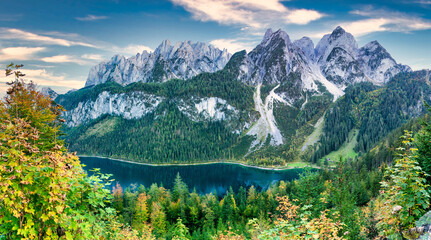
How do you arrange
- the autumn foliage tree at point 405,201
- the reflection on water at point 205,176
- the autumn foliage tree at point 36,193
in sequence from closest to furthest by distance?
the autumn foliage tree at point 36,193, the autumn foliage tree at point 405,201, the reflection on water at point 205,176

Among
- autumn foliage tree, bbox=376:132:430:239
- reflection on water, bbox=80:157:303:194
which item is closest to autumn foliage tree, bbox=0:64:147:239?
autumn foliage tree, bbox=376:132:430:239

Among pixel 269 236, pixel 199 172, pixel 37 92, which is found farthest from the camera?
pixel 199 172

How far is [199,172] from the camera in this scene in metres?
162

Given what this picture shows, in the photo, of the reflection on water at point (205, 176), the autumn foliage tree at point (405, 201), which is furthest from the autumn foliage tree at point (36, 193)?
the reflection on water at point (205, 176)

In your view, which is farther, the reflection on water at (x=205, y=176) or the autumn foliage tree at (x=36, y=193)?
the reflection on water at (x=205, y=176)

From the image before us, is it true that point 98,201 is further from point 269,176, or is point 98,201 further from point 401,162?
point 269,176

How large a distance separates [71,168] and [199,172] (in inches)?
6331

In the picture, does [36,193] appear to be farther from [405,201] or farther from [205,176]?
[205,176]

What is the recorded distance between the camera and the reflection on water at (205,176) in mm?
129625

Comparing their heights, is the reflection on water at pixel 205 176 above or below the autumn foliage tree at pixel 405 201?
below

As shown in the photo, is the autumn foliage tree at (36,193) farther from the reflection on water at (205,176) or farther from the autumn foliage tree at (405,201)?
the reflection on water at (205,176)

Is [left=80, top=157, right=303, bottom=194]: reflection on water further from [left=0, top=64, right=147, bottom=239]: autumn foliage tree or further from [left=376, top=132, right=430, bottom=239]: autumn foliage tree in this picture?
[left=0, top=64, right=147, bottom=239]: autumn foliage tree

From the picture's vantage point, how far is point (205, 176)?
492 ft

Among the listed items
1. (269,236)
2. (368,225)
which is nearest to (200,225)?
(368,225)
